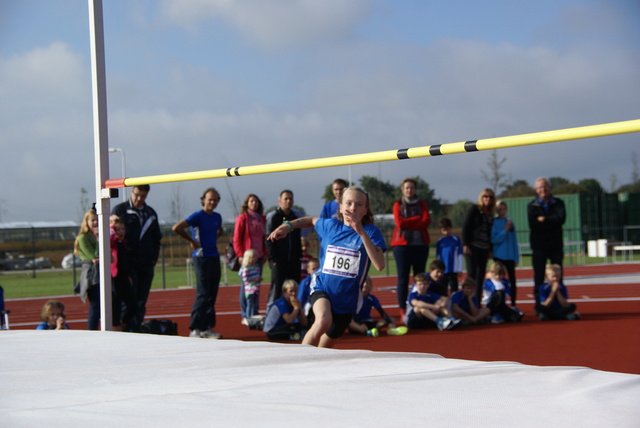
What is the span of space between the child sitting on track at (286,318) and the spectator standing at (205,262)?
49 centimetres

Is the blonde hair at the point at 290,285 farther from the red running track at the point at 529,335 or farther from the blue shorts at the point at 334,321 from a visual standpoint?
the blue shorts at the point at 334,321

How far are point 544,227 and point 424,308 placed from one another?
1662 mm

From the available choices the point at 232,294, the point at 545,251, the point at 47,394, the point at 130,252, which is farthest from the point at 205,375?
the point at 232,294

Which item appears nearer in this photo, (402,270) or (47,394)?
(47,394)

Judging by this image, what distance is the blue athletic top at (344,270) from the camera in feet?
12.7

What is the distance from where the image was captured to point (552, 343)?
5.57 m

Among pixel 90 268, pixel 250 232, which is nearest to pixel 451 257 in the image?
pixel 250 232

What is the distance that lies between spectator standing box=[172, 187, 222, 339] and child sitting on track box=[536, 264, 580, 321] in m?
3.30

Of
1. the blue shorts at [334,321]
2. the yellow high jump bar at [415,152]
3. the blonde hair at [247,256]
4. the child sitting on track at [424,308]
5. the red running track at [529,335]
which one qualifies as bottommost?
the red running track at [529,335]

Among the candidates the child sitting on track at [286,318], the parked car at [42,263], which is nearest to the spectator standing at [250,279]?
the child sitting on track at [286,318]

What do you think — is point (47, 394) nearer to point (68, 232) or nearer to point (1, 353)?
point (1, 353)

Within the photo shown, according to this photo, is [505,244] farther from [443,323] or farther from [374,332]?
[374,332]

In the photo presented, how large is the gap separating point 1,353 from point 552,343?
4198 mm

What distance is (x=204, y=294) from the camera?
6.39 metres
